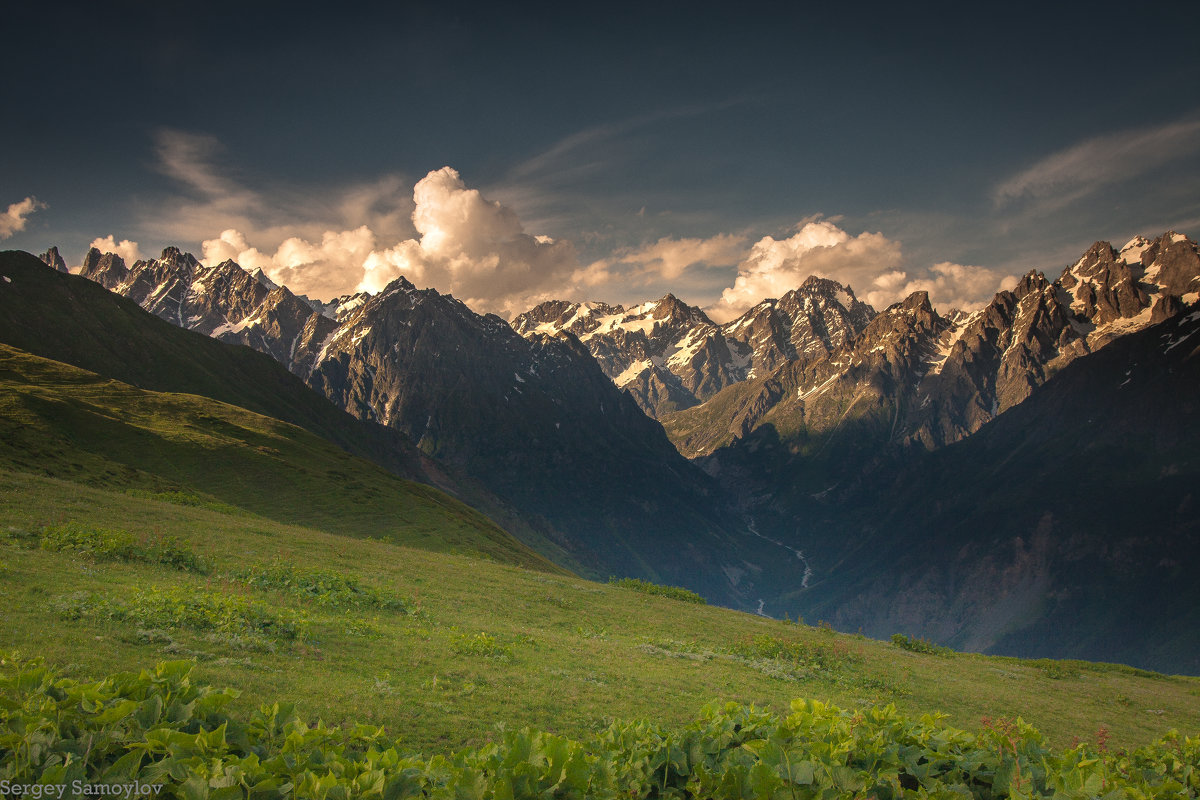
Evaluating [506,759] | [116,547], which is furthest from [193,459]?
[506,759]

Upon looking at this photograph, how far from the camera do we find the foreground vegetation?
5.32 metres

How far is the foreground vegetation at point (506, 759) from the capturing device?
17.5ft

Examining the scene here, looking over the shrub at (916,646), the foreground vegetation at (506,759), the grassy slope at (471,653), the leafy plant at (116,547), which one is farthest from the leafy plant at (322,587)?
the shrub at (916,646)

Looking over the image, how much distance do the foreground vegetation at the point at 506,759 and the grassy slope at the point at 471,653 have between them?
7.80 meters

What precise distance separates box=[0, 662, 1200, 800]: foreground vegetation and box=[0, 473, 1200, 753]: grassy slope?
7.80 m

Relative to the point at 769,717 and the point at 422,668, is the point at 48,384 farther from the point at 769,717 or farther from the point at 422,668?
the point at 769,717

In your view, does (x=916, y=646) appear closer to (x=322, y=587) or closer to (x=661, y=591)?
(x=661, y=591)

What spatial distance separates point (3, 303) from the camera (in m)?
154

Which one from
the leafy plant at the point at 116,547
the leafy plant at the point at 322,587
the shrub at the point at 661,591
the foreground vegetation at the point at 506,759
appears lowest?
the shrub at the point at 661,591

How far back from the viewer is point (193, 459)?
232ft

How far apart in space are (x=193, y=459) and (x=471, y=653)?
6363 centimetres

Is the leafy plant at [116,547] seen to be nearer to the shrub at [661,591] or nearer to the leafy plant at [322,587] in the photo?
the leafy plant at [322,587]

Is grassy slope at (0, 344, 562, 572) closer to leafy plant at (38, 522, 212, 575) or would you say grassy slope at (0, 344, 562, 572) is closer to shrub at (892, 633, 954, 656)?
leafy plant at (38, 522, 212, 575)

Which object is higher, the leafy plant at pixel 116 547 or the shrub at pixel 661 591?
the leafy plant at pixel 116 547
